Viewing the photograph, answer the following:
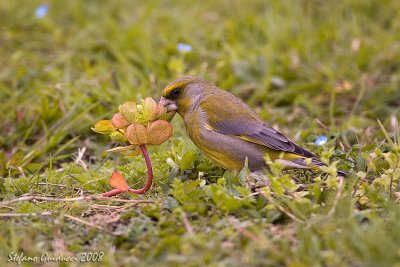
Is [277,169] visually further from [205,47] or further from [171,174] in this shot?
[205,47]

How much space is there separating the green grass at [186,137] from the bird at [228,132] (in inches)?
6.1

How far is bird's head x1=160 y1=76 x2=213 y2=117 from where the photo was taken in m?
5.37

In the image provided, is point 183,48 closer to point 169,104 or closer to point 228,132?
point 169,104

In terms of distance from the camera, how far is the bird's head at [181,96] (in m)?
5.37

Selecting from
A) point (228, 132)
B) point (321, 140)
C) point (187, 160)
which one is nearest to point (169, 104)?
point (228, 132)

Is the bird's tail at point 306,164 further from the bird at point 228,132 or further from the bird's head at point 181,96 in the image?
the bird's head at point 181,96

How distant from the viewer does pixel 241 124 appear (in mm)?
5102

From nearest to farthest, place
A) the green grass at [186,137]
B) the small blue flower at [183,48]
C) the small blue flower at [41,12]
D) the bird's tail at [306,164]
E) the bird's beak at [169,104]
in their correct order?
the green grass at [186,137]
the bird's tail at [306,164]
the bird's beak at [169,104]
the small blue flower at [183,48]
the small blue flower at [41,12]

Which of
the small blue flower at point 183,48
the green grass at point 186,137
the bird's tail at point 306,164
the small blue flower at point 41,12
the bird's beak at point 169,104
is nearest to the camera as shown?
the green grass at point 186,137

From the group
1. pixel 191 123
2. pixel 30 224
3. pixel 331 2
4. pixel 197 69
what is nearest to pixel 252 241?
pixel 30 224

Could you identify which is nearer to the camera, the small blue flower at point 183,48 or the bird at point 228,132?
the bird at point 228,132

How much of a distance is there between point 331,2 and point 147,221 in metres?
5.90

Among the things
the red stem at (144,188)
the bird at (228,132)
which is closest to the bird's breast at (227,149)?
the bird at (228,132)

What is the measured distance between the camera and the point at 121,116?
15.0ft
